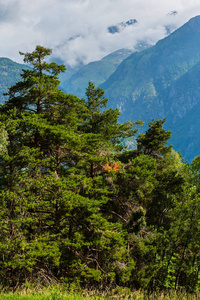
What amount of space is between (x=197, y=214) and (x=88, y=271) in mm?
11359

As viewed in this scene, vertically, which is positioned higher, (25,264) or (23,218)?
(23,218)

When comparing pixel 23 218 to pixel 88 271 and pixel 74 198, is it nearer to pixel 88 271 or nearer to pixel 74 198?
pixel 74 198

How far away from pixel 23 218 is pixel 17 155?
340 centimetres

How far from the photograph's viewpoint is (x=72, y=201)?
45.4 ft

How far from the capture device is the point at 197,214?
21156mm

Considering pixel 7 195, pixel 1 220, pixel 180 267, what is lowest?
pixel 180 267

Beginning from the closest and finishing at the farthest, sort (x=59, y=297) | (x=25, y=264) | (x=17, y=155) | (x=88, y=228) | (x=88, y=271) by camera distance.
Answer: (x=59, y=297) < (x=25, y=264) < (x=17, y=155) < (x=88, y=271) < (x=88, y=228)

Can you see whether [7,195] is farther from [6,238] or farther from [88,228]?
[88,228]

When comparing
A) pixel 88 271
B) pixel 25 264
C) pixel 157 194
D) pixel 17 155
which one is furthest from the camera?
pixel 157 194

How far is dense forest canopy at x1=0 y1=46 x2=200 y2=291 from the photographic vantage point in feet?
42.9

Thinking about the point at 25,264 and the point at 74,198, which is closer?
the point at 25,264

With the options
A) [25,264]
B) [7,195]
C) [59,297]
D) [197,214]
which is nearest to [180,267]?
[197,214]

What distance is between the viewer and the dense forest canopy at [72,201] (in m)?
13.1

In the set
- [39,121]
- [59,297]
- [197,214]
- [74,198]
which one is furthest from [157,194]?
[59,297]
